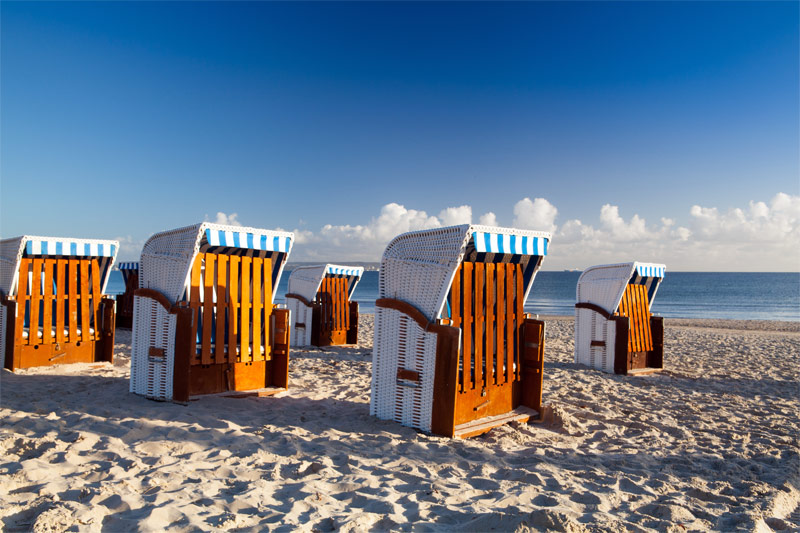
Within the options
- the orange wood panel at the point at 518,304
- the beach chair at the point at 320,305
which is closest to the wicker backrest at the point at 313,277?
the beach chair at the point at 320,305

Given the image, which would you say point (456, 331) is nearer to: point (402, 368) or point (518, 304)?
point (402, 368)

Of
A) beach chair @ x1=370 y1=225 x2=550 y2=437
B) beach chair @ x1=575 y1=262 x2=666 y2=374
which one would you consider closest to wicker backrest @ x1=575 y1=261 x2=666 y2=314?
beach chair @ x1=575 y1=262 x2=666 y2=374

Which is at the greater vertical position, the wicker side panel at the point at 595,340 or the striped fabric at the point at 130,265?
the striped fabric at the point at 130,265

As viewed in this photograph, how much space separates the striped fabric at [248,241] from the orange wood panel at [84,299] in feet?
13.2

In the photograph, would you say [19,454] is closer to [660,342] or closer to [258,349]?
[258,349]

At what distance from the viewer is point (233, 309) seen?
627 cm

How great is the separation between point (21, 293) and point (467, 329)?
719 centimetres

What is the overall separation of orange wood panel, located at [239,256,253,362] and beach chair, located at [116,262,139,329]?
9777mm

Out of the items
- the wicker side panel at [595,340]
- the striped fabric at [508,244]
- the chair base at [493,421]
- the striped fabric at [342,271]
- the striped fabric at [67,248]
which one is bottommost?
the chair base at [493,421]

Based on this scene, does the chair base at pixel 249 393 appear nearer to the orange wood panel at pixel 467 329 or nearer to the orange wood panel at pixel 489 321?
the orange wood panel at pixel 467 329

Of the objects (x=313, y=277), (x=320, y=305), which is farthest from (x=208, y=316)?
(x=320, y=305)

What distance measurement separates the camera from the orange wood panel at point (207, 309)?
19.7ft

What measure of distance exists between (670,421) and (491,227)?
3323 millimetres

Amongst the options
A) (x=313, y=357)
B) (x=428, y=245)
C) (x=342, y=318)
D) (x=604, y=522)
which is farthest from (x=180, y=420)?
(x=342, y=318)
